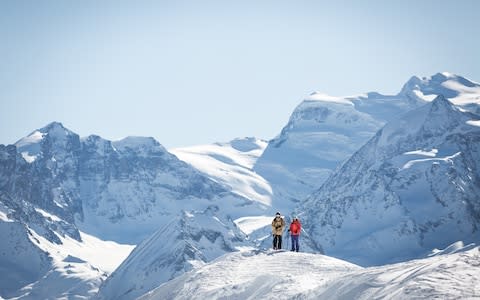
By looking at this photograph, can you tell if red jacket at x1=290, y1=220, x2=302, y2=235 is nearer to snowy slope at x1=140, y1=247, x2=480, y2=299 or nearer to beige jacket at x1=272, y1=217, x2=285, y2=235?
beige jacket at x1=272, y1=217, x2=285, y2=235

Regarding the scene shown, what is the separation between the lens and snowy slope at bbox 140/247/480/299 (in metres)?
43.3

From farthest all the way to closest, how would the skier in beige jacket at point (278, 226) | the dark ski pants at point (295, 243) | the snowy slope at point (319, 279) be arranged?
the dark ski pants at point (295, 243) → the skier in beige jacket at point (278, 226) → the snowy slope at point (319, 279)

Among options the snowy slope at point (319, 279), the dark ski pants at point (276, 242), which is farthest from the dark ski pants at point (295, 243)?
the snowy slope at point (319, 279)

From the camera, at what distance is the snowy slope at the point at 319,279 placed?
43344 mm

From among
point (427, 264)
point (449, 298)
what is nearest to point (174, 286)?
point (427, 264)

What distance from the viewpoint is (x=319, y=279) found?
2263 inches

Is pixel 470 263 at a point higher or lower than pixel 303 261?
higher

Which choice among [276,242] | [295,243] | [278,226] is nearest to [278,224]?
[278,226]

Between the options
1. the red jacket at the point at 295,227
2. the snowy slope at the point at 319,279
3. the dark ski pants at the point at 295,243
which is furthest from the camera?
the dark ski pants at the point at 295,243

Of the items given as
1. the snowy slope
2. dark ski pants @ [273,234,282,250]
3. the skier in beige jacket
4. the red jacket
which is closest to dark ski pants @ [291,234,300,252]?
the red jacket

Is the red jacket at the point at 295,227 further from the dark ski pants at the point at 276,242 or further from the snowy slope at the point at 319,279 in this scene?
the snowy slope at the point at 319,279

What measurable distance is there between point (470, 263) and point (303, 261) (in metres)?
20.5

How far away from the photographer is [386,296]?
45156 mm

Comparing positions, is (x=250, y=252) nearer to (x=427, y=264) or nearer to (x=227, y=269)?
(x=227, y=269)
